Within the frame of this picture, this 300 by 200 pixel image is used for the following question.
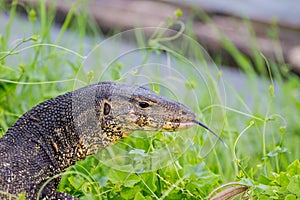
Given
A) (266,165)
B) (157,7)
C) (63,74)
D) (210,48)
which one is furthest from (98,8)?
(266,165)

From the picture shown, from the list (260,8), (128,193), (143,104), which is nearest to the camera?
(143,104)

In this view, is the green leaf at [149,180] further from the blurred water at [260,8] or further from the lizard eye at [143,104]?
the blurred water at [260,8]

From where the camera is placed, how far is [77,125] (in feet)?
11.8

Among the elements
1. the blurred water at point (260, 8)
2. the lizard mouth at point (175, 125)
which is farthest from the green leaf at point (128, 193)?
the blurred water at point (260, 8)

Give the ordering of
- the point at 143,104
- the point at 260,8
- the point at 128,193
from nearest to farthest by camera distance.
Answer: the point at 143,104, the point at 128,193, the point at 260,8

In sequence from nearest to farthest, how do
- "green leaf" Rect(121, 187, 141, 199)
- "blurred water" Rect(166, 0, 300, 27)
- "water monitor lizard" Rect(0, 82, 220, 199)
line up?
"water monitor lizard" Rect(0, 82, 220, 199) → "green leaf" Rect(121, 187, 141, 199) → "blurred water" Rect(166, 0, 300, 27)

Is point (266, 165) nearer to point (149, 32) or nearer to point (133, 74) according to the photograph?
point (133, 74)

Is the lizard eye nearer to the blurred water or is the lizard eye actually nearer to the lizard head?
the lizard head

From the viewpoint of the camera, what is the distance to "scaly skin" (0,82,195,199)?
346 cm

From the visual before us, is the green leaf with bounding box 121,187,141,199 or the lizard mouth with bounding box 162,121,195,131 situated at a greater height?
the lizard mouth with bounding box 162,121,195,131

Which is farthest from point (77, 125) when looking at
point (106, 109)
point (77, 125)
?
point (106, 109)

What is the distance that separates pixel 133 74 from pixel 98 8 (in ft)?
15.0

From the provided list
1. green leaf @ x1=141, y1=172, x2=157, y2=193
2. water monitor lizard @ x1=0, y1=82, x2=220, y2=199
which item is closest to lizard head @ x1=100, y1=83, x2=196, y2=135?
water monitor lizard @ x1=0, y1=82, x2=220, y2=199

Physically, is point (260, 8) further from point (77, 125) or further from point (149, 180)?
point (77, 125)
